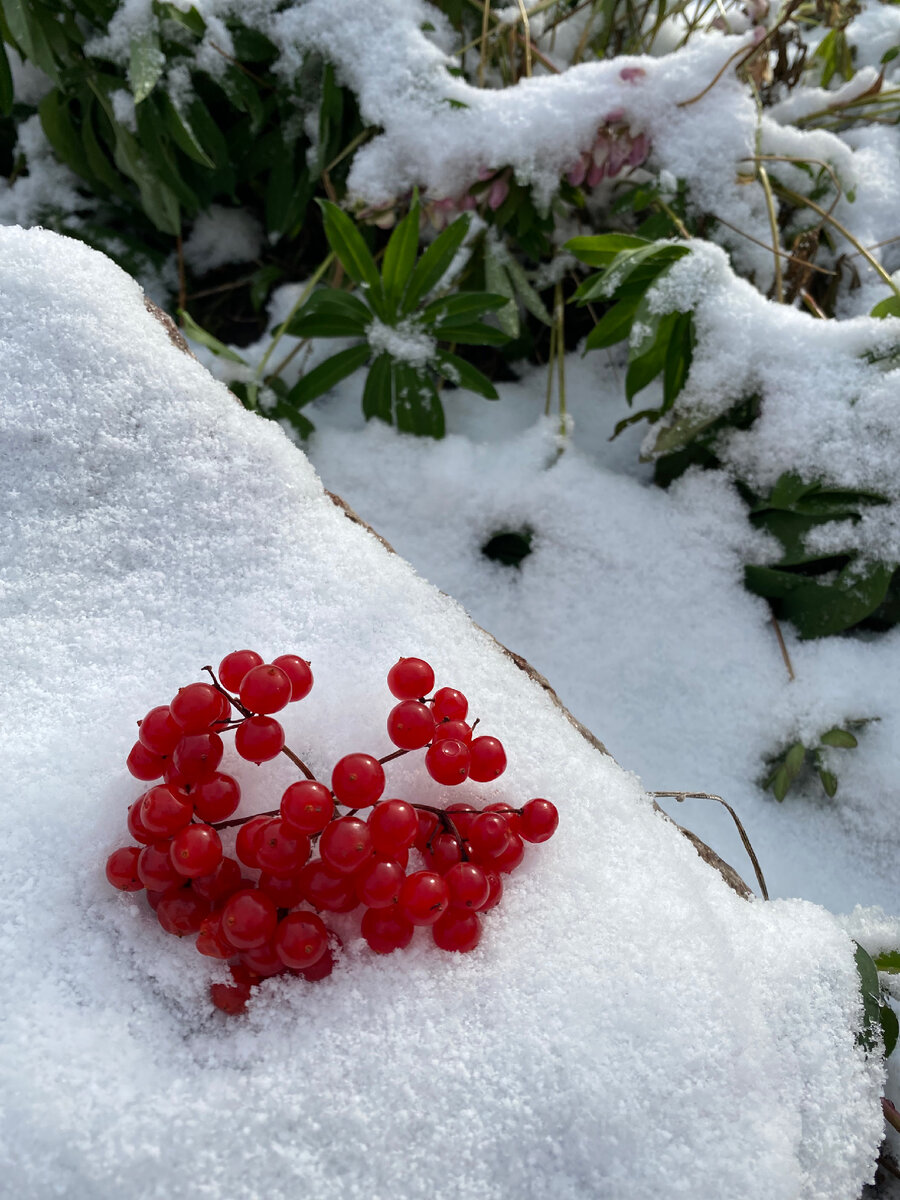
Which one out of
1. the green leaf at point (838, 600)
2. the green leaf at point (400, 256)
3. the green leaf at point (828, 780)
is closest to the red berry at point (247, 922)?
the green leaf at point (828, 780)

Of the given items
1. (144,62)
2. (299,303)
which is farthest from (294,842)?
(144,62)

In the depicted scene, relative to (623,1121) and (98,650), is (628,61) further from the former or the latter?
(623,1121)

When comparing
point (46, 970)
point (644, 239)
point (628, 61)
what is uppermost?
point (628, 61)

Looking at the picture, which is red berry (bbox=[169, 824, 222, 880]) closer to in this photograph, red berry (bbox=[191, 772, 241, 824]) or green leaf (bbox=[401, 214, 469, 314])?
red berry (bbox=[191, 772, 241, 824])

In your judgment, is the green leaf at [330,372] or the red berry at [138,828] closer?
the red berry at [138,828]

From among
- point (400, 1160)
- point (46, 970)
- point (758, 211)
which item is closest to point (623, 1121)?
point (400, 1160)

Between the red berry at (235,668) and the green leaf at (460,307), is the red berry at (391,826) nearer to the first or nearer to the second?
the red berry at (235,668)

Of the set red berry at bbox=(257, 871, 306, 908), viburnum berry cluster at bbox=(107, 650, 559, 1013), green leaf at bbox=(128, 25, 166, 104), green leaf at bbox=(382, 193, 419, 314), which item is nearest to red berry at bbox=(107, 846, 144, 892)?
viburnum berry cluster at bbox=(107, 650, 559, 1013)
